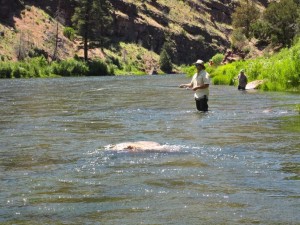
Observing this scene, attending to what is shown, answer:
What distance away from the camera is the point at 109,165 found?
10109 mm

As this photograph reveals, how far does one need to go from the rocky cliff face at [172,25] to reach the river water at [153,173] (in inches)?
4149

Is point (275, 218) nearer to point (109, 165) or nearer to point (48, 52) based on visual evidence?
point (109, 165)

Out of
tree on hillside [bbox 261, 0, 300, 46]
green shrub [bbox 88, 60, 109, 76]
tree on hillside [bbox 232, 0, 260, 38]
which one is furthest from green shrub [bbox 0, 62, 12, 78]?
tree on hillside [bbox 232, 0, 260, 38]

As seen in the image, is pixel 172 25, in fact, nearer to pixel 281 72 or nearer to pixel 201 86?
pixel 281 72

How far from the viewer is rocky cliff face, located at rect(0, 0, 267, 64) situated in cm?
13588

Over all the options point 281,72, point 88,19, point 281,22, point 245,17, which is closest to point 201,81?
point 281,72

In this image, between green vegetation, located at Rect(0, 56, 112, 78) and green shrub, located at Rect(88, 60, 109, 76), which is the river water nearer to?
green vegetation, located at Rect(0, 56, 112, 78)

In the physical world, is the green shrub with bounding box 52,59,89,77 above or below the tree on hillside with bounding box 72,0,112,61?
below

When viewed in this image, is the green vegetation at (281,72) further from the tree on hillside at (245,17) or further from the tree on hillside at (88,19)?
the tree on hillside at (88,19)

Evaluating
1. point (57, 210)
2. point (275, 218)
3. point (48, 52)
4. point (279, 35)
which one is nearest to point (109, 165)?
point (57, 210)

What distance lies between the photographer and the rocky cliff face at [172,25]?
13588 centimetres

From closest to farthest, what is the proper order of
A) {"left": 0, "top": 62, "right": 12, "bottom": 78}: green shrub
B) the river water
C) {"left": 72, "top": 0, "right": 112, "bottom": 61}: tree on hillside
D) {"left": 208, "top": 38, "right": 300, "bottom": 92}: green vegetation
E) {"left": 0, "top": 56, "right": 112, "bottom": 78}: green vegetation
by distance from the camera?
the river water < {"left": 208, "top": 38, "right": 300, "bottom": 92}: green vegetation < {"left": 0, "top": 62, "right": 12, "bottom": 78}: green shrub < {"left": 0, "top": 56, "right": 112, "bottom": 78}: green vegetation < {"left": 72, "top": 0, "right": 112, "bottom": 61}: tree on hillside

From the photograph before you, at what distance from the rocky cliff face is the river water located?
105377 mm

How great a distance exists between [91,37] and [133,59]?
47.5ft
